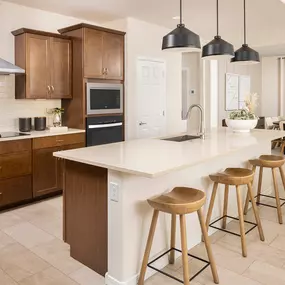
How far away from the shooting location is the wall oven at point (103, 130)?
15.6 ft

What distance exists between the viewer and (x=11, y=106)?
4457 millimetres

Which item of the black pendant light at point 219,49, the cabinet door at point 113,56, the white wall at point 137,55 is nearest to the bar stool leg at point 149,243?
the black pendant light at point 219,49

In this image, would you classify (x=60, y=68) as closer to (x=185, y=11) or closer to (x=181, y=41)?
(x=185, y=11)

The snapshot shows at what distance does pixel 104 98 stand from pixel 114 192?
9.31ft

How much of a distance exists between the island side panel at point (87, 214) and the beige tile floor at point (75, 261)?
0.13 m

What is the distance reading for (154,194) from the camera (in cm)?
250

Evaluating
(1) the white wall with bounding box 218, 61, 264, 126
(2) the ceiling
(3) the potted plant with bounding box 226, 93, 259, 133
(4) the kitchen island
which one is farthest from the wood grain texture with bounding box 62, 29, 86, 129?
(1) the white wall with bounding box 218, 61, 264, 126

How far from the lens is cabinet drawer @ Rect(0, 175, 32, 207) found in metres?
3.89

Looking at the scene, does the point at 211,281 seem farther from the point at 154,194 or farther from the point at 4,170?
the point at 4,170

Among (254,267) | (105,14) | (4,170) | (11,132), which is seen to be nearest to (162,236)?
(254,267)

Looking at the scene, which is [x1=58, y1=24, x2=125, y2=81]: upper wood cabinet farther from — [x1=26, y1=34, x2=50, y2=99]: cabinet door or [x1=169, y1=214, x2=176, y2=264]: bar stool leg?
[x1=169, y1=214, x2=176, y2=264]: bar stool leg

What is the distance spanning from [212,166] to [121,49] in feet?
9.05

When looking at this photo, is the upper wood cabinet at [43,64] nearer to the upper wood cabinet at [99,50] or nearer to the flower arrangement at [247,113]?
the upper wood cabinet at [99,50]

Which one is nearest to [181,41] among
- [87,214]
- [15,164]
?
[87,214]
